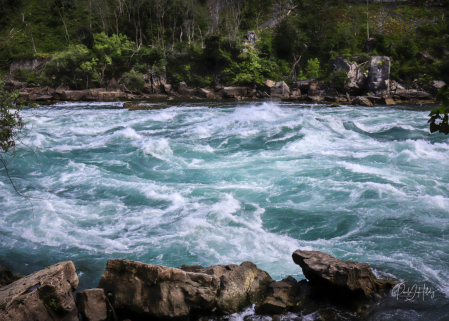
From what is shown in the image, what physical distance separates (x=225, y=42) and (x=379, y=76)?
1622 centimetres

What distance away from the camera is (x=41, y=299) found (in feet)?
13.2

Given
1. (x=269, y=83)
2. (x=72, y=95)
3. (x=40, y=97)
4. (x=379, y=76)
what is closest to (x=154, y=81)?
(x=72, y=95)

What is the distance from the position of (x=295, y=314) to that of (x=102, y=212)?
544 centimetres

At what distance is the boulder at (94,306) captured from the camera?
4230mm

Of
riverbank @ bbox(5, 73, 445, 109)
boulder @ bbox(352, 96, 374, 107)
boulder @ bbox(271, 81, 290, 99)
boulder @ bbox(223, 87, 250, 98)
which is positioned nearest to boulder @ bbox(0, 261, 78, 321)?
boulder @ bbox(352, 96, 374, 107)

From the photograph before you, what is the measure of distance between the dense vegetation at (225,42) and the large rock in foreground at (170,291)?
30.5 m

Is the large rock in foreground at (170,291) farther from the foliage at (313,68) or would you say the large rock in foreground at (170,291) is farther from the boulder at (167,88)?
the foliage at (313,68)

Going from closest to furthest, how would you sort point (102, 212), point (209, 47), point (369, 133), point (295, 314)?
point (295, 314), point (102, 212), point (369, 133), point (209, 47)

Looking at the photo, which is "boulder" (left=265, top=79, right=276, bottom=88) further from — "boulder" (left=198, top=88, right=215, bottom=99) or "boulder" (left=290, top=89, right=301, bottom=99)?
"boulder" (left=198, top=88, right=215, bottom=99)

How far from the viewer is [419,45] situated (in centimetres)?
3669

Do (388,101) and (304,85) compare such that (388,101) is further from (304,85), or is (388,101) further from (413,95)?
(304,85)

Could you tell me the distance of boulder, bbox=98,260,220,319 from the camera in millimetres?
4328

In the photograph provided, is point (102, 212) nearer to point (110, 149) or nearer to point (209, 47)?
point (110, 149)

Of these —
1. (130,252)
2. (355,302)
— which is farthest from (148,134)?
(355,302)
